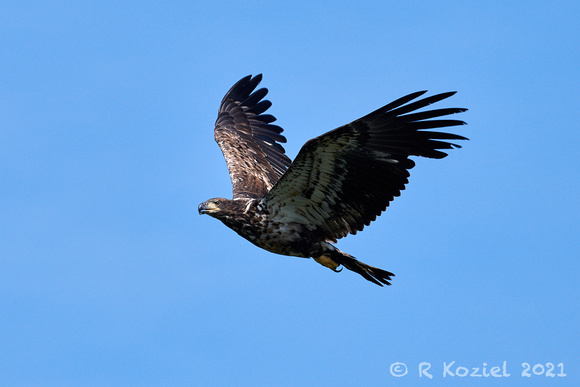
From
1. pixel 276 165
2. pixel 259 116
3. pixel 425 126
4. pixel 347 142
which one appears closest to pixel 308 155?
pixel 347 142

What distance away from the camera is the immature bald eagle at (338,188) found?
37.7 feet

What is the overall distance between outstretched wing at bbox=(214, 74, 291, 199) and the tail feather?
1.93m

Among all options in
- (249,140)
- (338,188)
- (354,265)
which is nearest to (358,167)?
(338,188)

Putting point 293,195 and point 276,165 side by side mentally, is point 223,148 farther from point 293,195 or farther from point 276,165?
point 293,195

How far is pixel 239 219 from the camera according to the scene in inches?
492

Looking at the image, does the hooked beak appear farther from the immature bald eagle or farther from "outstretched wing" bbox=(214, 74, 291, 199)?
"outstretched wing" bbox=(214, 74, 291, 199)

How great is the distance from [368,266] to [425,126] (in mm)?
2293

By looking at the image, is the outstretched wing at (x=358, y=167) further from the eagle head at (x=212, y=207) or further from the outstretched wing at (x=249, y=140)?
the outstretched wing at (x=249, y=140)

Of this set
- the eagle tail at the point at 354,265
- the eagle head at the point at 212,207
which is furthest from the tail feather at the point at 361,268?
the eagle head at the point at 212,207

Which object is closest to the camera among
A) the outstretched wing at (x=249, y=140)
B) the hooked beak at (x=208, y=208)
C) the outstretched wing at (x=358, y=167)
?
the outstretched wing at (x=358, y=167)

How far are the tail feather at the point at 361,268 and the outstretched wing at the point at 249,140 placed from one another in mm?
1926

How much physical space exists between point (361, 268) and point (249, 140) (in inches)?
176

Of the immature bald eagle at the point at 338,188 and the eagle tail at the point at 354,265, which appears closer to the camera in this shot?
the immature bald eagle at the point at 338,188

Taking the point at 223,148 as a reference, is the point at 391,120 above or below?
below
